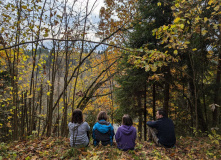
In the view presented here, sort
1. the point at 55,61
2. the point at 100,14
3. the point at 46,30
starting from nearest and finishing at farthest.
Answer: the point at 46,30, the point at 55,61, the point at 100,14

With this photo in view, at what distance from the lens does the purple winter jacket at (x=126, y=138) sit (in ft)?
14.9

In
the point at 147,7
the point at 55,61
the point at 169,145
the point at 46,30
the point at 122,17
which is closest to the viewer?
the point at 46,30

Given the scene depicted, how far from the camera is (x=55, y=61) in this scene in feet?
18.4

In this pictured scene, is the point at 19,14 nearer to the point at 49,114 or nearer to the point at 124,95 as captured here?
the point at 49,114

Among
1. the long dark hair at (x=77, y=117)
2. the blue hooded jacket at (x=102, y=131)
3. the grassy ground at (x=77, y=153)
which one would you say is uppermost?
the long dark hair at (x=77, y=117)

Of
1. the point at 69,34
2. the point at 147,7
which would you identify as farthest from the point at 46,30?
the point at 147,7

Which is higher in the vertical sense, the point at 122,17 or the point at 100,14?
the point at 122,17

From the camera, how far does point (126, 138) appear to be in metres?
4.58

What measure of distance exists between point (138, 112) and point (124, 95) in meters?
1.78

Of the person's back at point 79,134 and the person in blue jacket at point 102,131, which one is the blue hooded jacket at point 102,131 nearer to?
the person in blue jacket at point 102,131

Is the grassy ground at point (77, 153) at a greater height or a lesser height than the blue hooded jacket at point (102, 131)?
lesser

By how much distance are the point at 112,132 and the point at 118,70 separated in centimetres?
383

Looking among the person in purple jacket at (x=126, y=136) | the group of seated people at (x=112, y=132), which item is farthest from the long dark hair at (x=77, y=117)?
the person in purple jacket at (x=126, y=136)

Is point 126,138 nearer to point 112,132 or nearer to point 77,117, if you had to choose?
point 112,132
